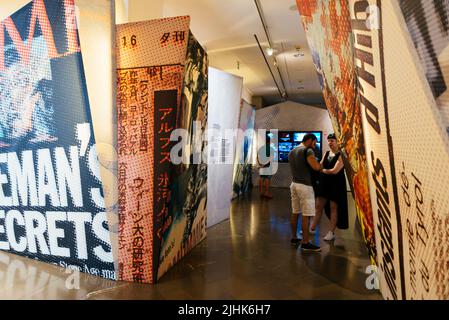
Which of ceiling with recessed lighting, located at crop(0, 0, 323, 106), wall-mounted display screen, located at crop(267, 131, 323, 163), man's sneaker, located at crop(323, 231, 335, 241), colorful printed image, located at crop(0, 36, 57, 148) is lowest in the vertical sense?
man's sneaker, located at crop(323, 231, 335, 241)

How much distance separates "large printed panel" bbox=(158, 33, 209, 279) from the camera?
3.52m

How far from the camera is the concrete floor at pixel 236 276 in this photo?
9.79 ft

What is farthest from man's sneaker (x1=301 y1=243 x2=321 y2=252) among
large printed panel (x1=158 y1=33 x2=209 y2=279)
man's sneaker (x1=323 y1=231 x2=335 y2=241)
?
large printed panel (x1=158 y1=33 x2=209 y2=279)

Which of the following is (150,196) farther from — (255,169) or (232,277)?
(255,169)

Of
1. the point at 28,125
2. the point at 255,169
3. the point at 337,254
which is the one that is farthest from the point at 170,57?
the point at 255,169

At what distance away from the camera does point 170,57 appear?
3.02 meters

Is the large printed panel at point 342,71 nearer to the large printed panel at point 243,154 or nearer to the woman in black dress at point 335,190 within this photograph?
the woman in black dress at point 335,190

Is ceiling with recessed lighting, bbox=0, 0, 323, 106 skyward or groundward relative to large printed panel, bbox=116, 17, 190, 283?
skyward

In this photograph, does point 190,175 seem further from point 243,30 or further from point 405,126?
point 243,30

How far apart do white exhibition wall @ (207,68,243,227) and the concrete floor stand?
0.98 metres

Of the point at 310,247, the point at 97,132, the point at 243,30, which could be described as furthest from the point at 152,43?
the point at 243,30

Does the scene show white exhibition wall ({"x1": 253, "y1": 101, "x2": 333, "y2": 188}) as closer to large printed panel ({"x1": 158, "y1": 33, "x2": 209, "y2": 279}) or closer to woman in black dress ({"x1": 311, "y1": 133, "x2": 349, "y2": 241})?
woman in black dress ({"x1": 311, "y1": 133, "x2": 349, "y2": 241})

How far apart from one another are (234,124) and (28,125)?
3.43 metres

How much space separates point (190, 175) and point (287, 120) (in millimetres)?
8503
